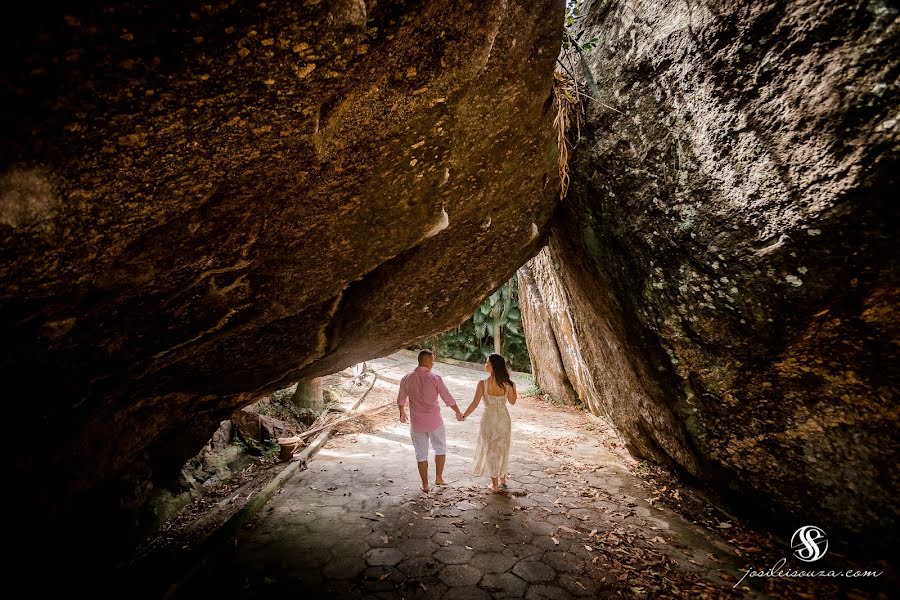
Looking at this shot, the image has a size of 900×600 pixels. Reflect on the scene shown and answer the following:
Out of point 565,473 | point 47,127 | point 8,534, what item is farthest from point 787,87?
point 8,534

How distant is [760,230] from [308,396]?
9520 millimetres

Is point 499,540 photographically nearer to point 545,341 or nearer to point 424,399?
point 424,399

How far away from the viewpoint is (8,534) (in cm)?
327

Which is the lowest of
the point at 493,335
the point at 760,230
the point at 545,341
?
the point at 493,335

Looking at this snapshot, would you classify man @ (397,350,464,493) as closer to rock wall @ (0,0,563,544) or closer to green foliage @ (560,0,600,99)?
rock wall @ (0,0,563,544)

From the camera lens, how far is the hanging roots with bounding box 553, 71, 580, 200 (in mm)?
3803

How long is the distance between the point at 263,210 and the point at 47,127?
1.13 metres

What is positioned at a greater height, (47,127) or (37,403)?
(47,127)

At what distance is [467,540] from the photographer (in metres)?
4.38

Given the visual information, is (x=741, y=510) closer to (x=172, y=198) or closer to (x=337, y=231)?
(x=337, y=231)

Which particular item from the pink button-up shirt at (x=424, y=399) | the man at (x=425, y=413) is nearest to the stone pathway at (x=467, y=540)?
the man at (x=425, y=413)

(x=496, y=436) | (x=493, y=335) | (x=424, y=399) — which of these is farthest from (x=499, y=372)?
(x=493, y=335)

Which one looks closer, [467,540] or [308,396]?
[467,540]

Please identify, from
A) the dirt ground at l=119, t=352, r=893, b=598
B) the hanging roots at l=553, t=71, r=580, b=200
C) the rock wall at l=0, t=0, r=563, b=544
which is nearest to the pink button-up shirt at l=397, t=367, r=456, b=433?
the dirt ground at l=119, t=352, r=893, b=598
